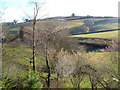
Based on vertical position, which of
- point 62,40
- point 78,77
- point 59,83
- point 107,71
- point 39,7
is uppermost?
point 39,7

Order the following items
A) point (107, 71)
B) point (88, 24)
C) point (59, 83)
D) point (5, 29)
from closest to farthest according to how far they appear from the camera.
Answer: point (5, 29)
point (107, 71)
point (59, 83)
point (88, 24)

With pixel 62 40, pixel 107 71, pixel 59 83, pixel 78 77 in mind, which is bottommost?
pixel 59 83

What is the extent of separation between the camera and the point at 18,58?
16.5m

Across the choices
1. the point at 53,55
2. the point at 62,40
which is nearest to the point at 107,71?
the point at 53,55

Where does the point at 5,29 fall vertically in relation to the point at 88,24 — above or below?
below

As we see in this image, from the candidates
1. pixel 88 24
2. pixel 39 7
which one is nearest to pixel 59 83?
pixel 39 7

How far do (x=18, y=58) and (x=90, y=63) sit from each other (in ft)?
26.7

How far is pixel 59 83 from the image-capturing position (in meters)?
14.3

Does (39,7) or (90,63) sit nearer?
(39,7)

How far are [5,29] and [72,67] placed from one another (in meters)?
6.49

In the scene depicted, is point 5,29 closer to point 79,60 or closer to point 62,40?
point 79,60

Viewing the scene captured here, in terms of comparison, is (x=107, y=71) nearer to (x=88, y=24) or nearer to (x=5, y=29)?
(x=5, y=29)

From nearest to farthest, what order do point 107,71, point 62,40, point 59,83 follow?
point 107,71 → point 59,83 → point 62,40

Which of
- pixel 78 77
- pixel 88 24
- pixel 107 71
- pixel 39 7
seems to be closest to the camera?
pixel 39 7
